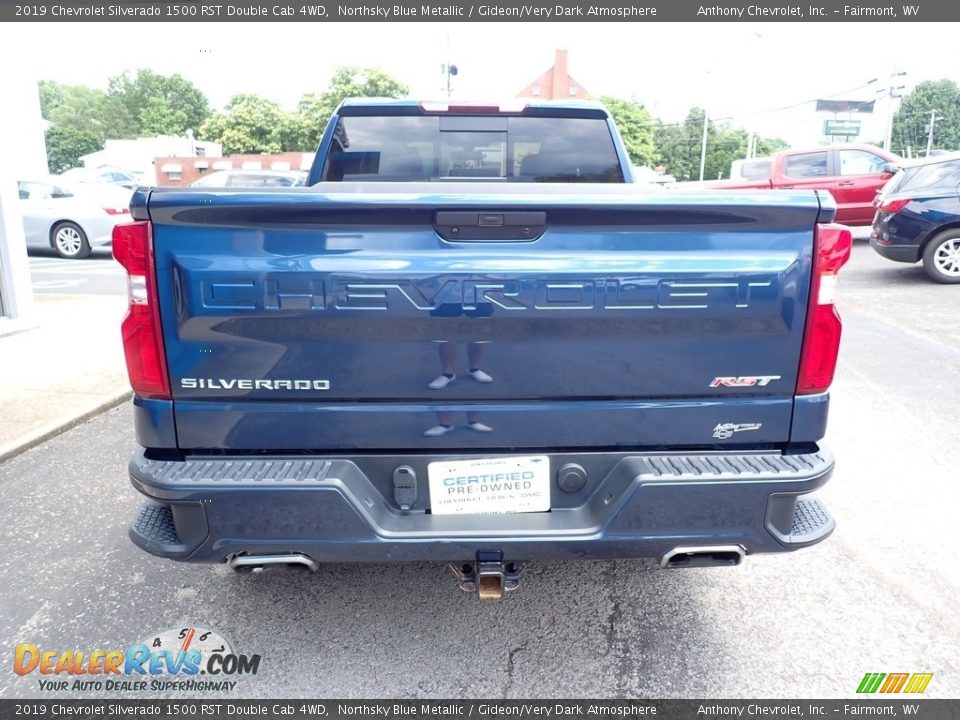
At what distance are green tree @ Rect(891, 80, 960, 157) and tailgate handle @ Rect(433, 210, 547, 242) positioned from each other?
62337 millimetres

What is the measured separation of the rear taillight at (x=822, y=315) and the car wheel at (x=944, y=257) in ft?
31.2

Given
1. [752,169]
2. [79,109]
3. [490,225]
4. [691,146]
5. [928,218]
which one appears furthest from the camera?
[79,109]

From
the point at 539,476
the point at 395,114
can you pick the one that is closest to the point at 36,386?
the point at 395,114

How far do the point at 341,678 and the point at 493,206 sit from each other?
5.63 ft

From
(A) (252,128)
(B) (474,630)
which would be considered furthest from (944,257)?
(A) (252,128)

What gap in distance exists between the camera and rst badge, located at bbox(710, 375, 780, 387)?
2176 millimetres

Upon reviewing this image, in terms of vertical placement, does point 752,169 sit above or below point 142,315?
above

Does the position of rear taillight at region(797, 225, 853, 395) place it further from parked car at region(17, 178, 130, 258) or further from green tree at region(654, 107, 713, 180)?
green tree at region(654, 107, 713, 180)

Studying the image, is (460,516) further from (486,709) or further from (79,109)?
(79,109)

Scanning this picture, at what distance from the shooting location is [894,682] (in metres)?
2.46

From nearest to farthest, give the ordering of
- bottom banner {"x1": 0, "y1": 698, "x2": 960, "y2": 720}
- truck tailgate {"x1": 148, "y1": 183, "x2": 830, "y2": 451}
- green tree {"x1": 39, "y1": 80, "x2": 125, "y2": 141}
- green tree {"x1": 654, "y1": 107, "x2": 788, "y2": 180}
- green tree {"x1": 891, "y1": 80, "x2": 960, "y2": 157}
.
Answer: truck tailgate {"x1": 148, "y1": 183, "x2": 830, "y2": 451} → bottom banner {"x1": 0, "y1": 698, "x2": 960, "y2": 720} → green tree {"x1": 891, "y1": 80, "x2": 960, "y2": 157} → green tree {"x1": 654, "y1": 107, "x2": 788, "y2": 180} → green tree {"x1": 39, "y1": 80, "x2": 125, "y2": 141}

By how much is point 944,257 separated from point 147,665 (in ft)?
36.4

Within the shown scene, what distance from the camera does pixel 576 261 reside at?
207cm

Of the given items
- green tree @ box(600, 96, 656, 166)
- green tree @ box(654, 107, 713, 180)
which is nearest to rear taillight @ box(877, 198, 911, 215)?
green tree @ box(600, 96, 656, 166)
